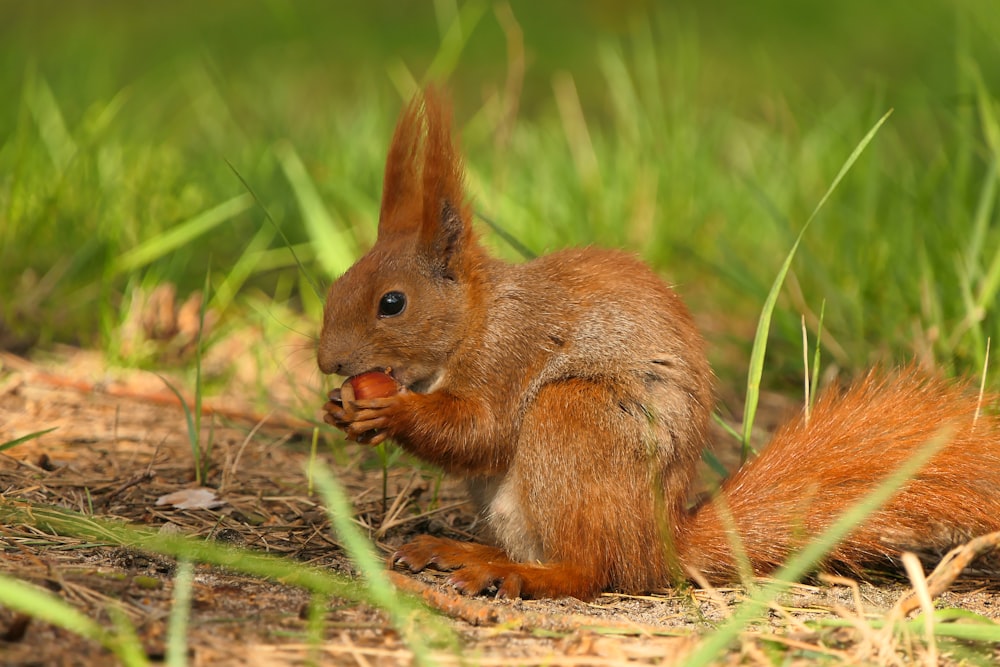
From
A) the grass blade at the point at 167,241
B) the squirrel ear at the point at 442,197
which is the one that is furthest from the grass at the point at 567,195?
the squirrel ear at the point at 442,197

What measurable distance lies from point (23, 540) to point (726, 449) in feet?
5.88

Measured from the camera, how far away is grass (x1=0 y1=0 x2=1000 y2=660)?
10.7 feet

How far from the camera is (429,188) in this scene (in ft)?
8.03

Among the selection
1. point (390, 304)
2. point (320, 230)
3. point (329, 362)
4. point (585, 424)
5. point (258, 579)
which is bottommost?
point (258, 579)

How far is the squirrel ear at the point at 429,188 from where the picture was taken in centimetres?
240

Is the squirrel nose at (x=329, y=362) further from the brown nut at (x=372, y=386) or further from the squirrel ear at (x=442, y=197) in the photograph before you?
the squirrel ear at (x=442, y=197)

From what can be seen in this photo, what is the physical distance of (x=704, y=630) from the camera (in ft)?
6.24

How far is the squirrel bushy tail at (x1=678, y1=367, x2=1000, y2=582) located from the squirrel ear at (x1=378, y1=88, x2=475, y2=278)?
76 centimetres

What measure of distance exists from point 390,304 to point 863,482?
100cm

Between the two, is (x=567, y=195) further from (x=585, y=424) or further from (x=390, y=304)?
(x=585, y=424)

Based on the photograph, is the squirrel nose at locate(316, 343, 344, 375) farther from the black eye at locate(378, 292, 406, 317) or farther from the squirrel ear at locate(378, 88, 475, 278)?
the squirrel ear at locate(378, 88, 475, 278)

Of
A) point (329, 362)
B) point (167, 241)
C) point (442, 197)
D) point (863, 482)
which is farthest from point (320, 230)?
point (863, 482)

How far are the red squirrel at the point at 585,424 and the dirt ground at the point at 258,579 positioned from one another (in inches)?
4.4

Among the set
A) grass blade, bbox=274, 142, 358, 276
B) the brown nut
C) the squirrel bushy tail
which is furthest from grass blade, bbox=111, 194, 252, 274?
the squirrel bushy tail
